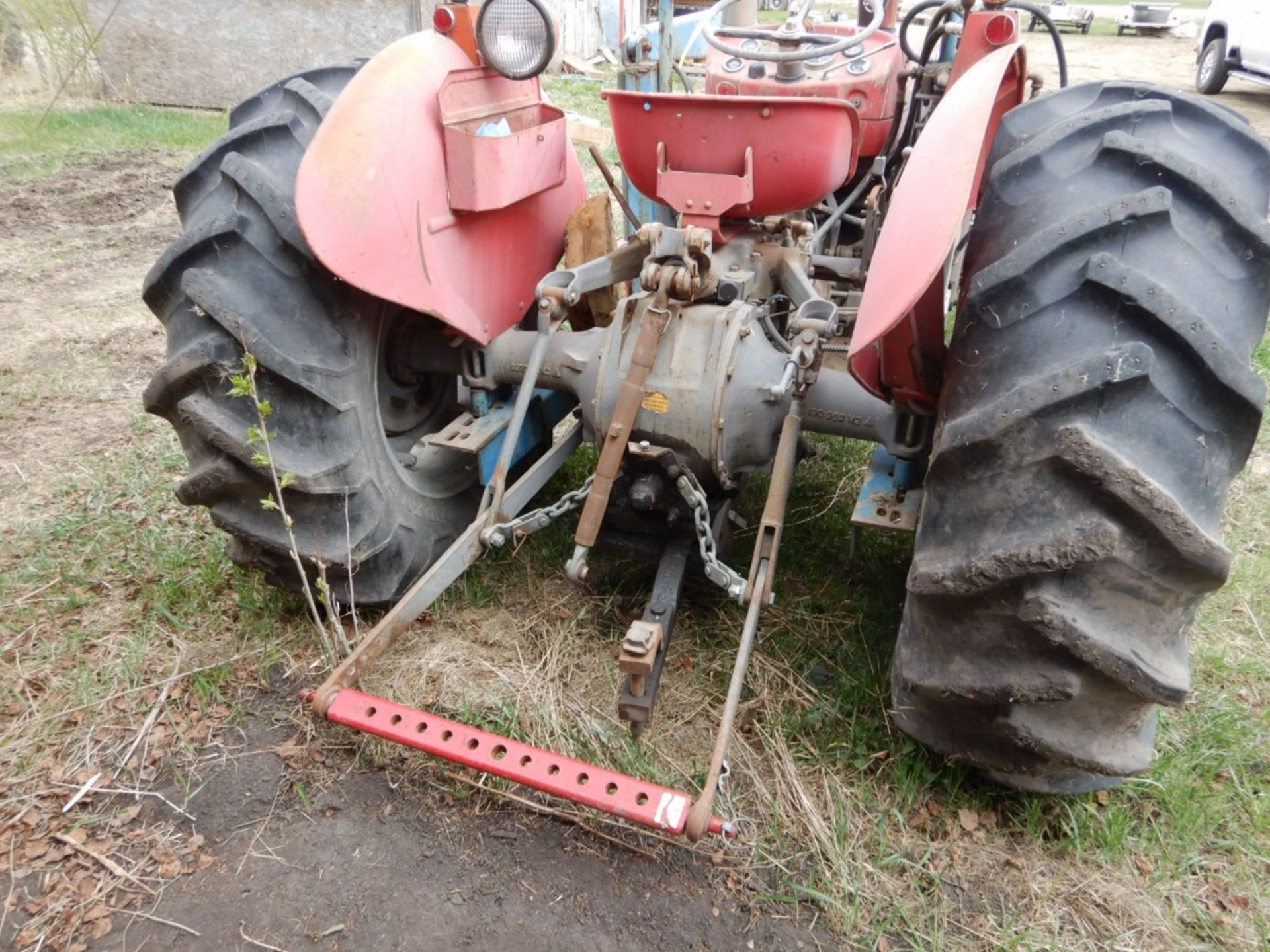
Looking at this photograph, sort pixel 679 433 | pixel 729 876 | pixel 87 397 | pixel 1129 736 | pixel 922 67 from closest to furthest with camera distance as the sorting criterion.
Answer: pixel 1129 736 < pixel 729 876 < pixel 679 433 < pixel 922 67 < pixel 87 397

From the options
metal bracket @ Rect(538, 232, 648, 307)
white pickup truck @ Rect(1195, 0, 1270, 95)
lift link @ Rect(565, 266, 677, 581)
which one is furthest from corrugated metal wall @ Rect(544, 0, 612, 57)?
lift link @ Rect(565, 266, 677, 581)

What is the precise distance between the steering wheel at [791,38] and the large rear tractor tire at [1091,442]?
0.87 m

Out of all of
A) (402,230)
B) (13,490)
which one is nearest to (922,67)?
(402,230)

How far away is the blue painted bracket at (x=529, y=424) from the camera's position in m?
2.34

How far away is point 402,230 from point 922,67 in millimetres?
1775

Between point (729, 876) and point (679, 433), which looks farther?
point (679, 433)

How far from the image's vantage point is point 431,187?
2.03 m

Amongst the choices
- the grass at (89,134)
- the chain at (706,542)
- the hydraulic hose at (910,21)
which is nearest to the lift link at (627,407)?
the chain at (706,542)

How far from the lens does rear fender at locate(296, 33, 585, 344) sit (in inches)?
71.9

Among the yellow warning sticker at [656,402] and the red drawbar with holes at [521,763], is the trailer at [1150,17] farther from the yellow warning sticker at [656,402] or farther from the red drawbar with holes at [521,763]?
the red drawbar with holes at [521,763]

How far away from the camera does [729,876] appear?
1.77 m

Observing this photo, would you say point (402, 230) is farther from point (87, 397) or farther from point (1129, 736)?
point (87, 397)

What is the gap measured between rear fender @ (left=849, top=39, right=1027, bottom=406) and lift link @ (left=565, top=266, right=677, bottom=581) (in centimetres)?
43

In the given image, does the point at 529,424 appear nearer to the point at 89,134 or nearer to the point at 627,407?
the point at 627,407
